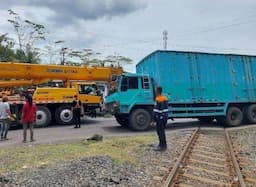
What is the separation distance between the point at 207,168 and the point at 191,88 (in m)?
10.2

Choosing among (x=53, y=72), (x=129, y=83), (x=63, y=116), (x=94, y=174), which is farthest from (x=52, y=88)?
(x=94, y=174)

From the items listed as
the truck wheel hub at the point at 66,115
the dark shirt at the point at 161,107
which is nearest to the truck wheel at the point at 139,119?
the truck wheel hub at the point at 66,115

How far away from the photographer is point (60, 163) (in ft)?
30.4

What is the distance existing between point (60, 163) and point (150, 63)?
11312 millimetres

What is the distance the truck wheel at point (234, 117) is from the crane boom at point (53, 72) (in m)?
6.25

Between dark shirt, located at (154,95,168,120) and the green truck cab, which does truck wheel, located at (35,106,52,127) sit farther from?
dark shirt, located at (154,95,168,120)

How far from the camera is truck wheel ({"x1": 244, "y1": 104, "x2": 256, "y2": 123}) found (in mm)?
20875

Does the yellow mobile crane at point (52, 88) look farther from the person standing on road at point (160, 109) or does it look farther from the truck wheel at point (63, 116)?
the person standing on road at point (160, 109)

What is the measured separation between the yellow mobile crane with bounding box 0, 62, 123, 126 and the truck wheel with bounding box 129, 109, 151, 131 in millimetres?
3045

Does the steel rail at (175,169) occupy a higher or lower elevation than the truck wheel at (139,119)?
lower

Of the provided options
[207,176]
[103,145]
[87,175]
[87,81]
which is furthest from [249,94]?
[87,175]

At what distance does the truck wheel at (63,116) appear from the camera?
22.1m

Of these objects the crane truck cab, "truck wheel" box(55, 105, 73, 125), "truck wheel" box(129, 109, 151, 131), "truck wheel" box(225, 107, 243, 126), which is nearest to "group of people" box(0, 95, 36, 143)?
"truck wheel" box(129, 109, 151, 131)

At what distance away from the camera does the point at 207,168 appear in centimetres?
948
